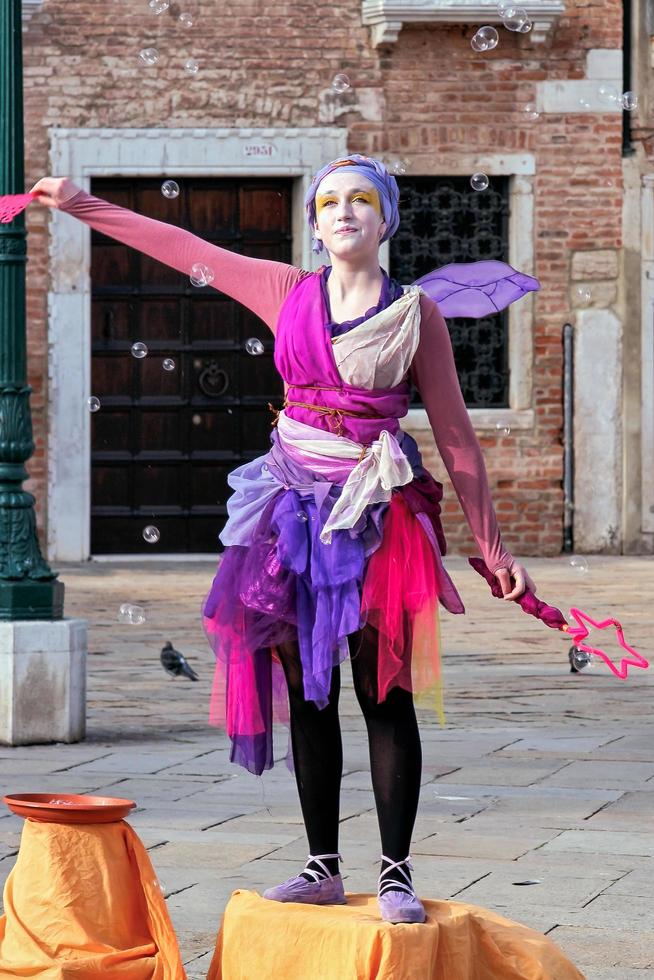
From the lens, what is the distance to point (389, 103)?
47.6 ft

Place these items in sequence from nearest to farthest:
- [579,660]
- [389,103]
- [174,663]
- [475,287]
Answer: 1. [475,287]
2. [174,663]
3. [579,660]
4. [389,103]

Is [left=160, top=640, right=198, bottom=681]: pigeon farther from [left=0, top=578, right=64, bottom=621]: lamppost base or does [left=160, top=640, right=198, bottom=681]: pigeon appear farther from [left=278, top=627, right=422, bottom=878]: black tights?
[left=278, top=627, right=422, bottom=878]: black tights

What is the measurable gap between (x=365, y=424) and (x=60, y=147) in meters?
10.9

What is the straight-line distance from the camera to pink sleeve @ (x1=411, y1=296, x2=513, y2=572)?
12.6ft

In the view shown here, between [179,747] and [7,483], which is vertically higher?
[7,483]

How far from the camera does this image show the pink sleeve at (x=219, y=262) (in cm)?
398

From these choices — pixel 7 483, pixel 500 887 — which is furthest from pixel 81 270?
pixel 500 887

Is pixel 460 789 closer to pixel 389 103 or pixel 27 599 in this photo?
pixel 27 599

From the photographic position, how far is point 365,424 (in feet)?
12.5

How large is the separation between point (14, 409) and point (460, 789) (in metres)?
2.27

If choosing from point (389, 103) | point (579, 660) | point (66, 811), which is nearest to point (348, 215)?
point (66, 811)

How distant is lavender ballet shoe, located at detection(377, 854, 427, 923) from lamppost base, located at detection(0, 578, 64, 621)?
3.59 m

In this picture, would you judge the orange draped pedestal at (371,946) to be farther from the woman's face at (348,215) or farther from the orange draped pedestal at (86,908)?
the woman's face at (348,215)

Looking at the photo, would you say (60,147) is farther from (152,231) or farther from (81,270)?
(152,231)
